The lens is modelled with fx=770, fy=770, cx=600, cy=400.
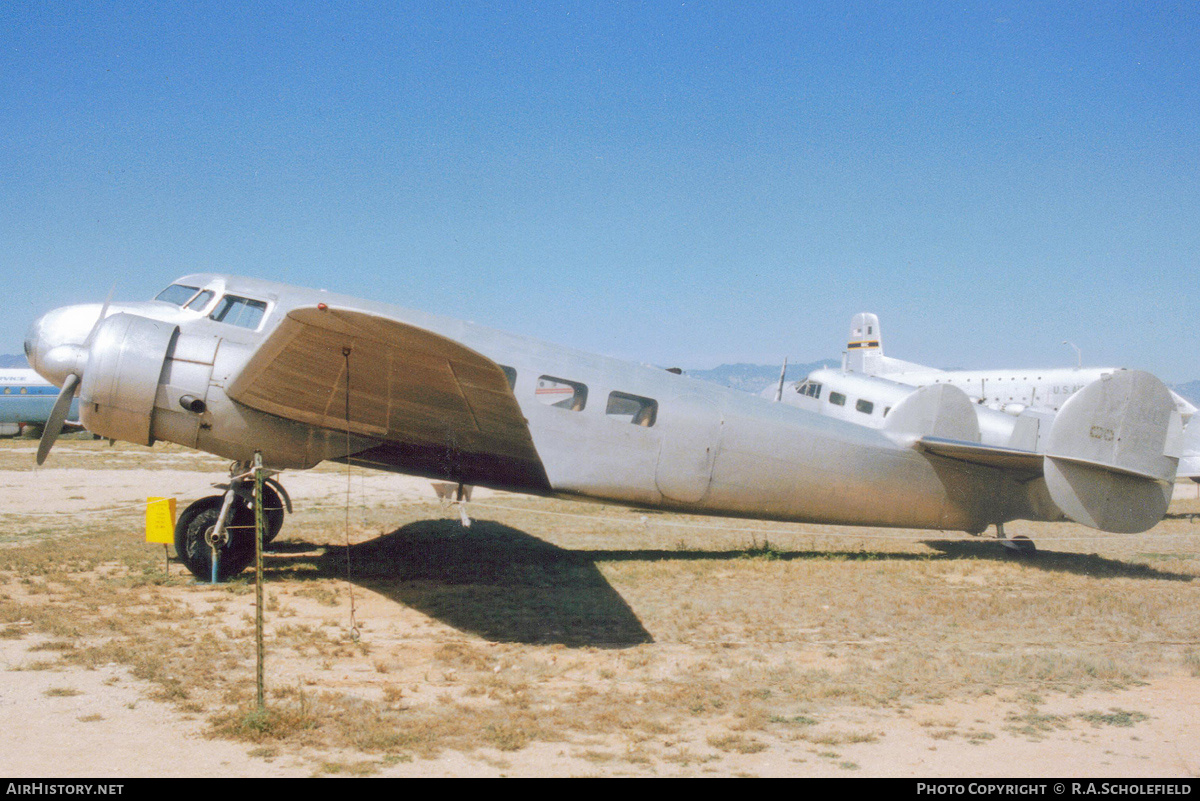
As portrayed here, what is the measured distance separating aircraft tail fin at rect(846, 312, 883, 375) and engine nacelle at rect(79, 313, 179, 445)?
31.5 m

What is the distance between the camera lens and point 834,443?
34.5ft

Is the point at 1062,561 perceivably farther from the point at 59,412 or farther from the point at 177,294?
the point at 59,412

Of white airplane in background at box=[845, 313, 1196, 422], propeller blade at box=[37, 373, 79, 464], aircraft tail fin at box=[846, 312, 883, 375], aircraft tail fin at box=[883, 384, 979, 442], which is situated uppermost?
aircraft tail fin at box=[846, 312, 883, 375]

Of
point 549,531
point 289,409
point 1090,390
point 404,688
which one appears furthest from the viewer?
point 549,531

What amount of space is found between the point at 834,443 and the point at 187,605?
8.01 meters

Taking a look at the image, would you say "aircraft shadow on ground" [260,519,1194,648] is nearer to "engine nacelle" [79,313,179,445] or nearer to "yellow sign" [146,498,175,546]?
"yellow sign" [146,498,175,546]

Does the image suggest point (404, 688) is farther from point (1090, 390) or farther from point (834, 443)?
point (1090, 390)

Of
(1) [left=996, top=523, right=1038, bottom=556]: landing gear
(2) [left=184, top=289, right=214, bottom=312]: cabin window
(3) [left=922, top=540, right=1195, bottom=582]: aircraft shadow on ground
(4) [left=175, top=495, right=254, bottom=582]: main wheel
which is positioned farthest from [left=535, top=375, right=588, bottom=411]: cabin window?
(1) [left=996, top=523, right=1038, bottom=556]: landing gear

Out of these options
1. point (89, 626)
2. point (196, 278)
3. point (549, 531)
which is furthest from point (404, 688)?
point (549, 531)

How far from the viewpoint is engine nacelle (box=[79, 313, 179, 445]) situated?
845 centimetres

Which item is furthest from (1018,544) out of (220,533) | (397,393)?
(220,533)

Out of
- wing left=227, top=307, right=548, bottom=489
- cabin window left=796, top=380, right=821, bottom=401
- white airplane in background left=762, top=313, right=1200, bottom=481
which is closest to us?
wing left=227, top=307, right=548, bottom=489

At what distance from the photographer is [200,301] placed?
30.2 ft

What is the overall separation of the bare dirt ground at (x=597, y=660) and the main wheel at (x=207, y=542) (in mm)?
282
